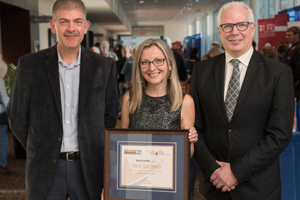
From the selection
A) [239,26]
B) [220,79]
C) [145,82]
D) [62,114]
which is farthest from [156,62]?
[62,114]

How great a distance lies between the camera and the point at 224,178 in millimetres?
1815

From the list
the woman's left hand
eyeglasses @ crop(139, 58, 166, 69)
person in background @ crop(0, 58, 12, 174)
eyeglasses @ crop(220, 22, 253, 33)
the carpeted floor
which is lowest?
the carpeted floor

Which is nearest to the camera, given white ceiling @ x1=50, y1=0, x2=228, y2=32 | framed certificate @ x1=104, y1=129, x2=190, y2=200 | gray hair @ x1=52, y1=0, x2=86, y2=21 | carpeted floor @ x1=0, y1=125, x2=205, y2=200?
framed certificate @ x1=104, y1=129, x2=190, y2=200

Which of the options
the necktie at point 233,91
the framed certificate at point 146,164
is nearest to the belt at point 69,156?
the framed certificate at point 146,164

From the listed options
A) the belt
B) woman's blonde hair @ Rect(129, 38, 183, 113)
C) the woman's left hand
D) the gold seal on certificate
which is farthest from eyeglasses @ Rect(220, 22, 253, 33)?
the belt

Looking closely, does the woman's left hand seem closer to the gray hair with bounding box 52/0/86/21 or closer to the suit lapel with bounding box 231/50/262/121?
the suit lapel with bounding box 231/50/262/121

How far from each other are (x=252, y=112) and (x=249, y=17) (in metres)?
0.51

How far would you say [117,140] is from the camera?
1.67m

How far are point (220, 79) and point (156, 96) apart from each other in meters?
0.38

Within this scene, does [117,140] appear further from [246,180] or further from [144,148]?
[246,180]

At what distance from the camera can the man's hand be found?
181 cm

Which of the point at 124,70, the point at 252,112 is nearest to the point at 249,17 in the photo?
the point at 252,112

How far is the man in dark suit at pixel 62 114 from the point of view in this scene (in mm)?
1878

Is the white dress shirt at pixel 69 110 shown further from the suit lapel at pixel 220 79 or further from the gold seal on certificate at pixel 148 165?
the suit lapel at pixel 220 79
